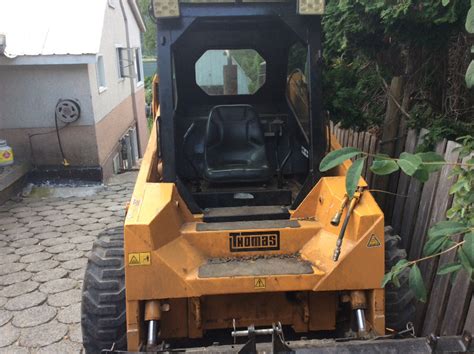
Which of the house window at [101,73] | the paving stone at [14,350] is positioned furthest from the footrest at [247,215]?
the house window at [101,73]

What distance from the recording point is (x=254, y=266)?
3195 millimetres

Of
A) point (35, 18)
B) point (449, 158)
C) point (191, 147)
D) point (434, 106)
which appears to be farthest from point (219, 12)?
point (35, 18)

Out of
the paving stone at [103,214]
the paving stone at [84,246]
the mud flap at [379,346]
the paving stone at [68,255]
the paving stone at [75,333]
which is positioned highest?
the mud flap at [379,346]

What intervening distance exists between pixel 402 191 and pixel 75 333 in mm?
3236

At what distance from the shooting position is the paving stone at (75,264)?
5733mm

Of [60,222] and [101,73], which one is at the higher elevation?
[101,73]

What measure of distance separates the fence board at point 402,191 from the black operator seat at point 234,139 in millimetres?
1410

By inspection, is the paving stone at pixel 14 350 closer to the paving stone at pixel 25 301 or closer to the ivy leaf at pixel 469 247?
the paving stone at pixel 25 301

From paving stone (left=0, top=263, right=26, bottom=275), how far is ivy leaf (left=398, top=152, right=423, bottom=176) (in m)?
4.98

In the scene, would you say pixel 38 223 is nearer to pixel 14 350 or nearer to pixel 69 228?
pixel 69 228

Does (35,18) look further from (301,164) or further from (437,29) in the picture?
(437,29)

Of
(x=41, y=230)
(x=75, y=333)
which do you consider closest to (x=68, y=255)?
(x=41, y=230)

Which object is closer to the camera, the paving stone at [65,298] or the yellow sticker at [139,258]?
the yellow sticker at [139,258]

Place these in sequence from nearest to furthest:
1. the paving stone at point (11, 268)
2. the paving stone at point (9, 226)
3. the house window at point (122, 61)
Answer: the paving stone at point (11, 268)
the paving stone at point (9, 226)
the house window at point (122, 61)
